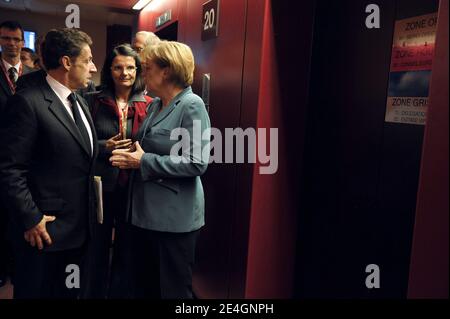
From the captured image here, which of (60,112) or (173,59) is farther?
(173,59)

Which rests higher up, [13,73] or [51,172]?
[13,73]

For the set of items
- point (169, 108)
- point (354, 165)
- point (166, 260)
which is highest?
point (169, 108)

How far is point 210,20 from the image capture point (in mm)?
2809

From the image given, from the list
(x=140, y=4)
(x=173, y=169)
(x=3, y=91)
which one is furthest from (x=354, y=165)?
(x=140, y=4)

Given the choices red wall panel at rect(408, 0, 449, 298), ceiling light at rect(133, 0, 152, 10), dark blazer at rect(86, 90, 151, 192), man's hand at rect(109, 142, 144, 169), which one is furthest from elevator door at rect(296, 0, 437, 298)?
ceiling light at rect(133, 0, 152, 10)

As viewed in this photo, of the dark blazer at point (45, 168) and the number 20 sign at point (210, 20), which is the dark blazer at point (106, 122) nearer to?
the dark blazer at point (45, 168)

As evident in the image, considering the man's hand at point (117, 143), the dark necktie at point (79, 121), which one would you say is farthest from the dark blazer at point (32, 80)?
the man's hand at point (117, 143)

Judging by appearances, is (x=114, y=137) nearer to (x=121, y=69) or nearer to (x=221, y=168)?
(x=121, y=69)

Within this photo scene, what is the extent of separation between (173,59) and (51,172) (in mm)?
752

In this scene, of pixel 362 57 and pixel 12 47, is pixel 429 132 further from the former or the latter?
pixel 12 47

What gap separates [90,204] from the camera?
1979mm

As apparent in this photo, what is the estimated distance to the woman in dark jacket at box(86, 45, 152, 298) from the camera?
8.00 feet

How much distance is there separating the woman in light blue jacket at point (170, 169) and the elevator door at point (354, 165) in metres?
0.63
